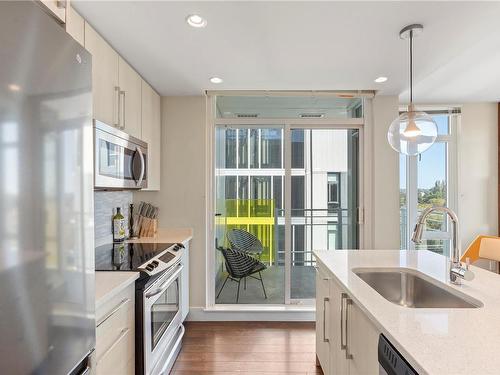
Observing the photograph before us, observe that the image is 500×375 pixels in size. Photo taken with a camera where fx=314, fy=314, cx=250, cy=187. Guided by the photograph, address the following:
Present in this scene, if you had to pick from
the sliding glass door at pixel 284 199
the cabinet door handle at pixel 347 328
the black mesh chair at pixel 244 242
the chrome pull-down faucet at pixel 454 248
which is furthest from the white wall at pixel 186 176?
the chrome pull-down faucet at pixel 454 248

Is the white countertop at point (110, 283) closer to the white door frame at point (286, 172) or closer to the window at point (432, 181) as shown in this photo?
the white door frame at point (286, 172)

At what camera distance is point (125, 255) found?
2.24 m

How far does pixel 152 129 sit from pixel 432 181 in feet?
11.7

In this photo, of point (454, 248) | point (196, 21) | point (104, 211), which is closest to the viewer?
point (454, 248)

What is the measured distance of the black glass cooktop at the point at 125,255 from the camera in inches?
76.0

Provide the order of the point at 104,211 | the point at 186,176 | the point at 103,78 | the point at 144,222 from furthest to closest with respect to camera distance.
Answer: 1. the point at 186,176
2. the point at 144,222
3. the point at 104,211
4. the point at 103,78

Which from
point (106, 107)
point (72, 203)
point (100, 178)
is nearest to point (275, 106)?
point (106, 107)

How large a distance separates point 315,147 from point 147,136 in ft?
5.98

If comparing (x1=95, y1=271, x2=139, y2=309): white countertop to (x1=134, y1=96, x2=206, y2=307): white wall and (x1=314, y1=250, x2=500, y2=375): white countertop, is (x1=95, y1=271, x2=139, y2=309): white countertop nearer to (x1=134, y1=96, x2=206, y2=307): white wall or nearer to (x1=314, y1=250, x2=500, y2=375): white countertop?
(x1=314, y1=250, x2=500, y2=375): white countertop

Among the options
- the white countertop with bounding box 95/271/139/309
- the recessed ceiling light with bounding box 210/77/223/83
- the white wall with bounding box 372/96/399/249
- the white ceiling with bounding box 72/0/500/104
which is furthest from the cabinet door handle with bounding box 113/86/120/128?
the white wall with bounding box 372/96/399/249

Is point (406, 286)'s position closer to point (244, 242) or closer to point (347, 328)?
point (347, 328)

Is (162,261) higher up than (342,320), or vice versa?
(162,261)

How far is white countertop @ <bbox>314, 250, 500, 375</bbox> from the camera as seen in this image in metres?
0.88

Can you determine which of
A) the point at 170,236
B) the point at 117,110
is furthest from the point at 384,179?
the point at 117,110
